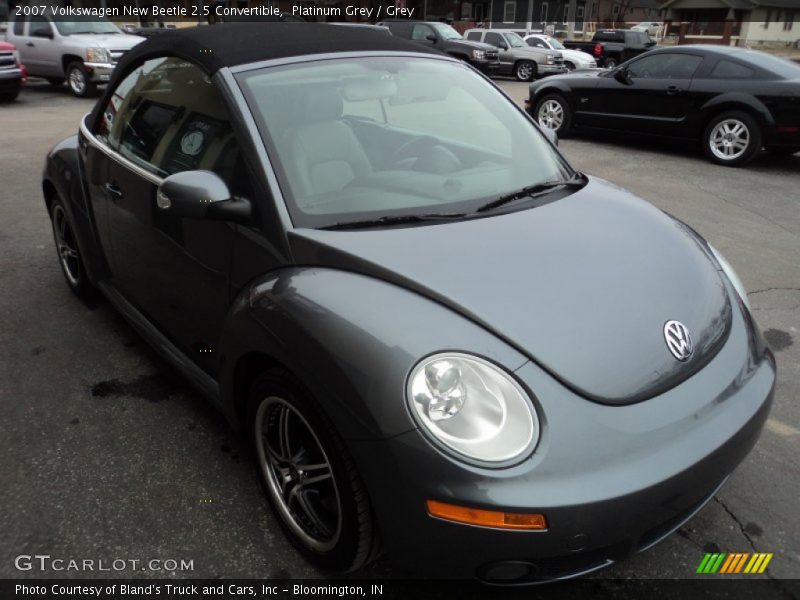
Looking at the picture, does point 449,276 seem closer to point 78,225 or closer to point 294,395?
point 294,395

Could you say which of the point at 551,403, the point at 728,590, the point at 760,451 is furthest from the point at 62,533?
the point at 760,451

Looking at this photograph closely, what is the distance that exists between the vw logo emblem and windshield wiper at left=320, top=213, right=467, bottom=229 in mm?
802

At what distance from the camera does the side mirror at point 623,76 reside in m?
9.07

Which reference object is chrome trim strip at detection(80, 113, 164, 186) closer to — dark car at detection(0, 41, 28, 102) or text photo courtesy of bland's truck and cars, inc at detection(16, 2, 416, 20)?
dark car at detection(0, 41, 28, 102)

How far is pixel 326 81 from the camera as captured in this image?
2662 mm

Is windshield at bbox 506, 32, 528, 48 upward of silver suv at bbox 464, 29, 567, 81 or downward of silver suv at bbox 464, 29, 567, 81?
upward

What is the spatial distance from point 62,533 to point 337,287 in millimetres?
1369

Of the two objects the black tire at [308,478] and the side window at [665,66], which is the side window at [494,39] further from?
the black tire at [308,478]

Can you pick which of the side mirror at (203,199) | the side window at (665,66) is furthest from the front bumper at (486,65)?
the side mirror at (203,199)

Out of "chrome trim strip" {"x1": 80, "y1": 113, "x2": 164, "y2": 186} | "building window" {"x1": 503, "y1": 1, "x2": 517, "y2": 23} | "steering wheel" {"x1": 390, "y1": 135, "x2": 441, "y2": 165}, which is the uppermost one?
"building window" {"x1": 503, "y1": 1, "x2": 517, "y2": 23}

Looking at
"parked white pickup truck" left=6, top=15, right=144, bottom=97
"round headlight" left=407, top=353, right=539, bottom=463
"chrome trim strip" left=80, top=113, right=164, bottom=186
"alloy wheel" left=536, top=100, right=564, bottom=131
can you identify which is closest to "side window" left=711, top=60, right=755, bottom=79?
"alloy wheel" left=536, top=100, right=564, bottom=131

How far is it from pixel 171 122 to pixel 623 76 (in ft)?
25.6

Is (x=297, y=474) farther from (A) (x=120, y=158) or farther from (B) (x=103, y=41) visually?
(B) (x=103, y=41)

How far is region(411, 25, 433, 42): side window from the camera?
1973 cm
